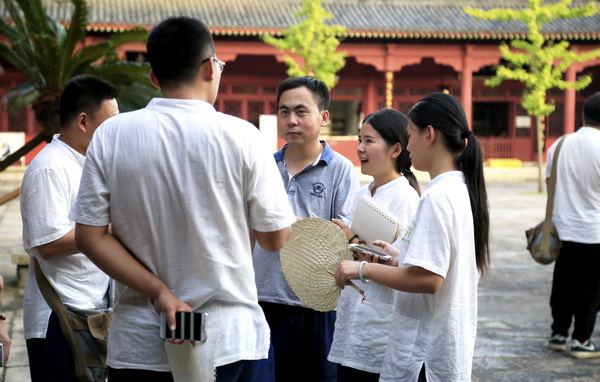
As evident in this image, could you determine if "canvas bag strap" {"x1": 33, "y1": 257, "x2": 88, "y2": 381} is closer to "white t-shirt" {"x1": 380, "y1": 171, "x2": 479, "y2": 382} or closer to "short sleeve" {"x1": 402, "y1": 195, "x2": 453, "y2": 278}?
"white t-shirt" {"x1": 380, "y1": 171, "x2": 479, "y2": 382}

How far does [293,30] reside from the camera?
968 inches

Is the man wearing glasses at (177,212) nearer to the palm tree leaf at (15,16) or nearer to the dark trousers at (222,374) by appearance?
the dark trousers at (222,374)

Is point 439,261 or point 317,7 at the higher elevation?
point 317,7

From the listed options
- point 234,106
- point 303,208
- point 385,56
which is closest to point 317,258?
point 303,208

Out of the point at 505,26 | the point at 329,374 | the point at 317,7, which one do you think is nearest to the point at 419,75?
the point at 505,26

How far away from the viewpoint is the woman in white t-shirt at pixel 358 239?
10.5ft

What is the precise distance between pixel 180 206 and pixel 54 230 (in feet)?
3.04

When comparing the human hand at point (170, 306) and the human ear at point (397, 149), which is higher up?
the human ear at point (397, 149)

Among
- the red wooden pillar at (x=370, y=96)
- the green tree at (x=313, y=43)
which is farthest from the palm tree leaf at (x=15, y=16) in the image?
the red wooden pillar at (x=370, y=96)

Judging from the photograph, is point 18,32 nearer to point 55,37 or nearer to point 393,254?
point 55,37

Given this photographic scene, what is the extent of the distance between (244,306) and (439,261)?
692 millimetres

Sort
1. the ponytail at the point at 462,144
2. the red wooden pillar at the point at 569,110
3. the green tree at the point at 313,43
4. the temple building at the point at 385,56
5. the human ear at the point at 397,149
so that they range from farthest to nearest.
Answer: the red wooden pillar at the point at 569,110 < the temple building at the point at 385,56 < the green tree at the point at 313,43 < the human ear at the point at 397,149 < the ponytail at the point at 462,144

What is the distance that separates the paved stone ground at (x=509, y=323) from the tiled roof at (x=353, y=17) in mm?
13030

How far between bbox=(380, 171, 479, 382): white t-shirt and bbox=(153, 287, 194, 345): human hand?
80 centimetres
